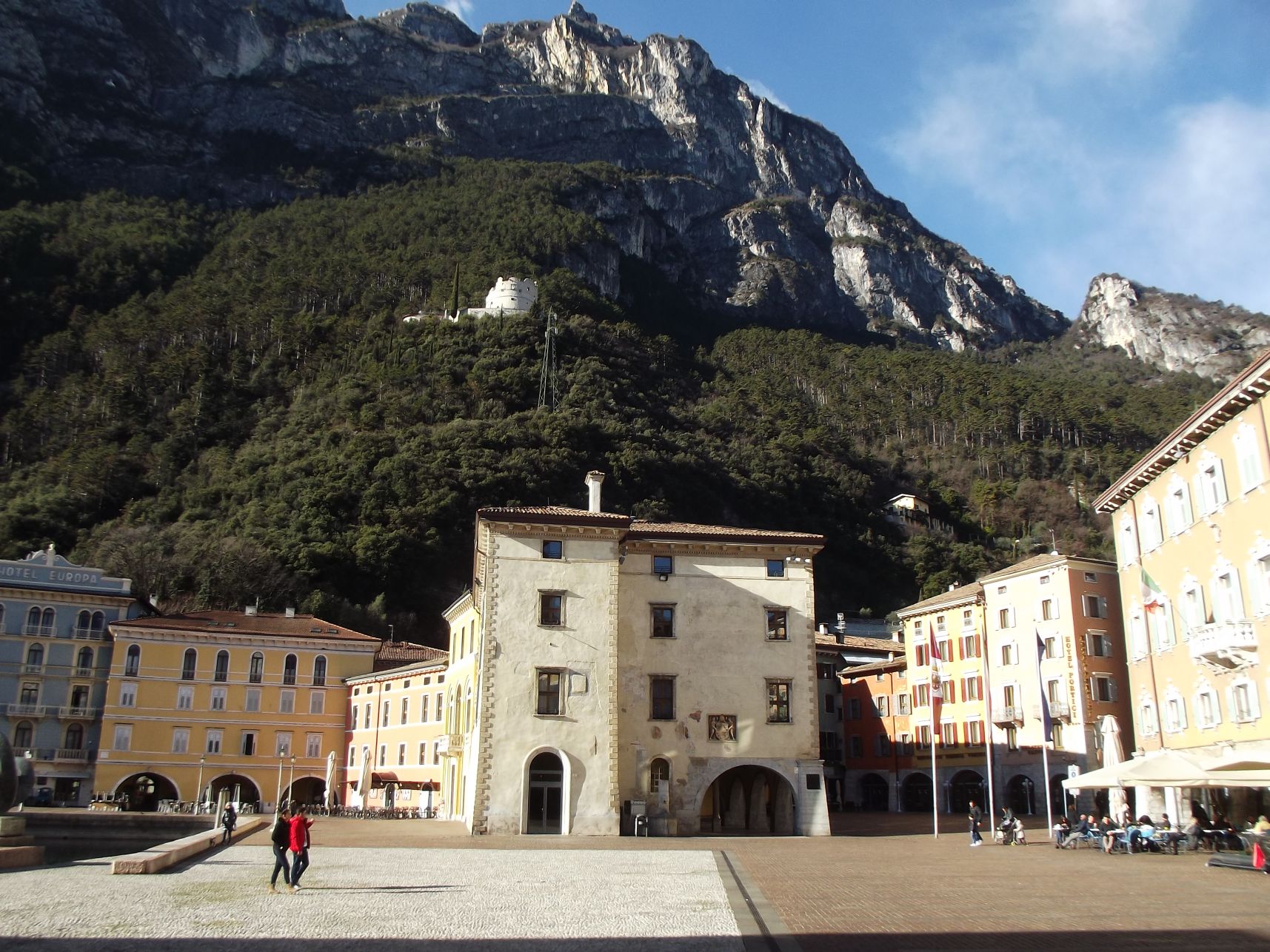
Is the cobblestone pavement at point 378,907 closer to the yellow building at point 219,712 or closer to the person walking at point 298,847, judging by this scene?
the person walking at point 298,847

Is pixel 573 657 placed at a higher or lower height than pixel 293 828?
higher

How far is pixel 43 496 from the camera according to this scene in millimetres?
93938

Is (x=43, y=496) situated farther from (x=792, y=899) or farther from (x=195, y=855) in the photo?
(x=792, y=899)

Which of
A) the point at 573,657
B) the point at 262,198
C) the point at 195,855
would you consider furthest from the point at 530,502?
the point at 262,198

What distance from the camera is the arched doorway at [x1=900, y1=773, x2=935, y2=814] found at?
195ft

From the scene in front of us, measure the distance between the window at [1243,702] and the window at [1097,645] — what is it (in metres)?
18.5

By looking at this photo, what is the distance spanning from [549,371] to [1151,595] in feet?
308

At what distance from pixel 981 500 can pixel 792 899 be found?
11781cm

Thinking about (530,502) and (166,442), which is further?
(166,442)

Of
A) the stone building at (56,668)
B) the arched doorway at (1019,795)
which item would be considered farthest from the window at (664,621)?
the stone building at (56,668)

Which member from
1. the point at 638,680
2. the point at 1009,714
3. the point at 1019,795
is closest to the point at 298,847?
the point at 638,680

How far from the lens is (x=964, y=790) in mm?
56094

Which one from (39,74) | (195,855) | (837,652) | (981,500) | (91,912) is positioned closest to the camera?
(91,912)

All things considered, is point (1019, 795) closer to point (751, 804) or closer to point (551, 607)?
point (751, 804)
